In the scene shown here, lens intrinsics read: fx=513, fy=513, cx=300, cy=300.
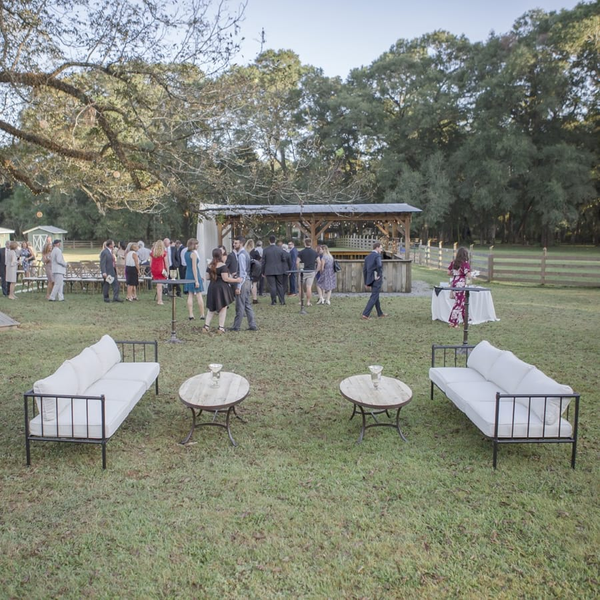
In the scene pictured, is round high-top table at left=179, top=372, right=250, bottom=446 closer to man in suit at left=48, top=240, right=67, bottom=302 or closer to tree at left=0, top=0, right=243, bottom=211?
tree at left=0, top=0, right=243, bottom=211

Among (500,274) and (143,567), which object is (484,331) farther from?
(500,274)

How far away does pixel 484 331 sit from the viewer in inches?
408

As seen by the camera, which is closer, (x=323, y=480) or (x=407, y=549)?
(x=407, y=549)

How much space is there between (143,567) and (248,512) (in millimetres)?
848

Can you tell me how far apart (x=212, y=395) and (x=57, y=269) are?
1080 cm

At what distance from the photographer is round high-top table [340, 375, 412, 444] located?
15.8 ft

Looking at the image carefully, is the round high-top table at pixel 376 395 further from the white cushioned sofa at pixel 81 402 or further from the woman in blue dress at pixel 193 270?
the woman in blue dress at pixel 193 270

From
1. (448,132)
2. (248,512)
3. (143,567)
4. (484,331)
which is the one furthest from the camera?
(448,132)

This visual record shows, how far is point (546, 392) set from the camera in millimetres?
4379

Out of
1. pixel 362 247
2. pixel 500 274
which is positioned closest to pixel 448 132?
pixel 362 247

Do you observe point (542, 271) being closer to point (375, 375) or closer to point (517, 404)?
point (517, 404)

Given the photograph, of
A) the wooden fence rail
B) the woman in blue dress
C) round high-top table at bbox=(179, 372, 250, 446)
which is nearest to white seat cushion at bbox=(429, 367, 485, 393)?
round high-top table at bbox=(179, 372, 250, 446)

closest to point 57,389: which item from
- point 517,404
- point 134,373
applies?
point 134,373

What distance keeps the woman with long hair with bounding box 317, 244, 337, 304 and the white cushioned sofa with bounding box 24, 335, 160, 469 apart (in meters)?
8.40
